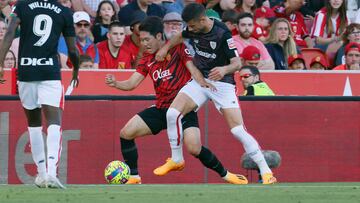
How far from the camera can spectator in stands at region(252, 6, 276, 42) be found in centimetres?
1872

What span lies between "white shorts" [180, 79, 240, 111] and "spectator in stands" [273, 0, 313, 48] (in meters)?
6.01

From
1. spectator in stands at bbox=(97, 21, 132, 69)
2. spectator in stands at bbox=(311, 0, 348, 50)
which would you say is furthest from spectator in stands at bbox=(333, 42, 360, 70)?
spectator in stands at bbox=(97, 21, 132, 69)

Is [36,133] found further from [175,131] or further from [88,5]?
[88,5]

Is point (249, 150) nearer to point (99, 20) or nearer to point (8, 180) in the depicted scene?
point (8, 180)

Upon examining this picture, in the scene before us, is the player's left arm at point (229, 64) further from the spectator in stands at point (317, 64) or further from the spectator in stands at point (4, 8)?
the spectator in stands at point (4, 8)

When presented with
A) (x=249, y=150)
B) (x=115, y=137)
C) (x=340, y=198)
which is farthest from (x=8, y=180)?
(x=340, y=198)

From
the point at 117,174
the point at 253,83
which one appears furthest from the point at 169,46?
the point at 253,83

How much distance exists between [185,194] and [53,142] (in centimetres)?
161

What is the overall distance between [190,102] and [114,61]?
411cm

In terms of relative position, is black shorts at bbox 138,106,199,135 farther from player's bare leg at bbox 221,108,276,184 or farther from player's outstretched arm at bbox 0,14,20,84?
player's outstretched arm at bbox 0,14,20,84

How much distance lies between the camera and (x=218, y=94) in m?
13.4

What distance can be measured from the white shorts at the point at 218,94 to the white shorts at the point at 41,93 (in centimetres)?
217

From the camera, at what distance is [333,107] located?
16.1 meters

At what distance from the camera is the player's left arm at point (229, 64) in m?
13.2
